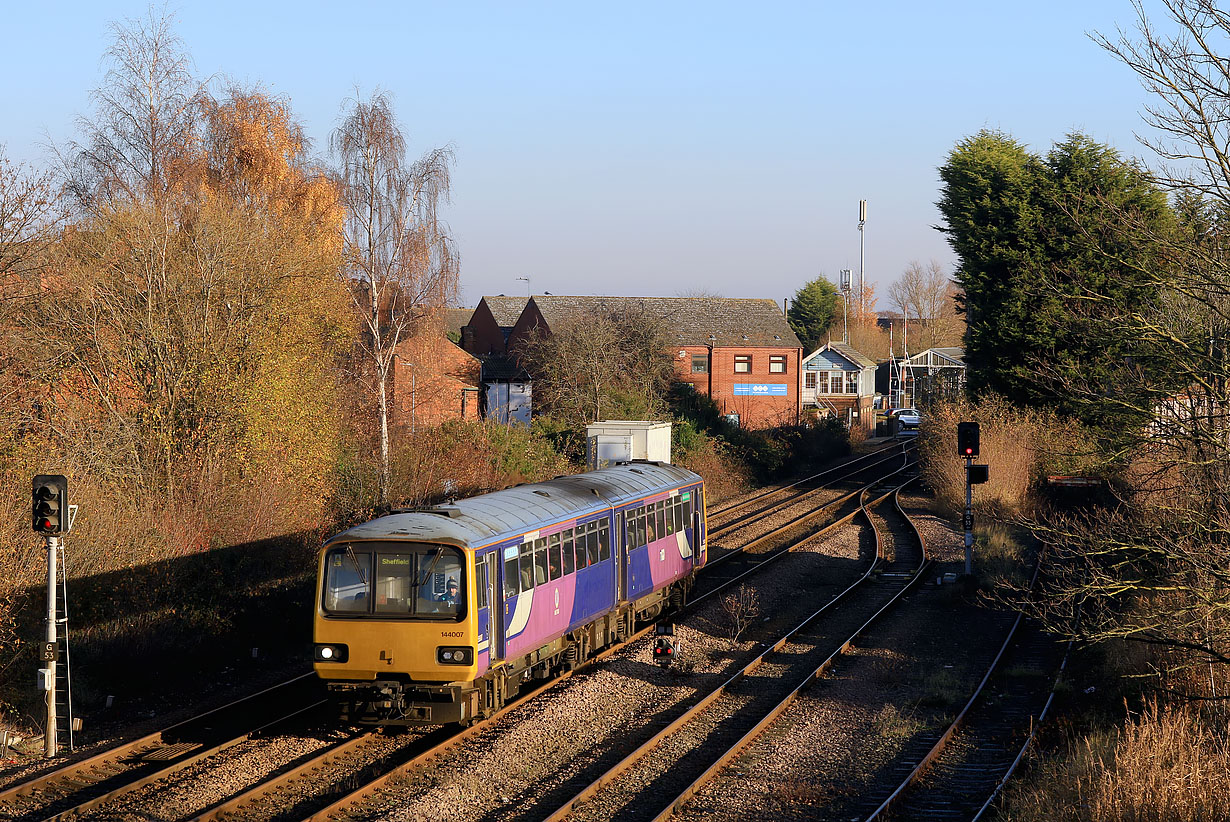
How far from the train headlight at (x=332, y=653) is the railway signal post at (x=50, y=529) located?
9.23ft

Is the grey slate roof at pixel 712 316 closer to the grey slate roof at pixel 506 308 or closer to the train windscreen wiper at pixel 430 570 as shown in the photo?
the grey slate roof at pixel 506 308

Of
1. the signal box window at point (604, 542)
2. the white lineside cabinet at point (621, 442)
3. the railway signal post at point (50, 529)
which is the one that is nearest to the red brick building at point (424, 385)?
the white lineside cabinet at point (621, 442)

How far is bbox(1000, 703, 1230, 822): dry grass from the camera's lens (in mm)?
8945

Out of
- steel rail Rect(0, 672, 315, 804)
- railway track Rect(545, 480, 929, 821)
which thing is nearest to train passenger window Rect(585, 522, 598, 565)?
railway track Rect(545, 480, 929, 821)

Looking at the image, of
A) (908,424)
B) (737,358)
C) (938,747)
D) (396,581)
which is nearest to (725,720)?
(938,747)

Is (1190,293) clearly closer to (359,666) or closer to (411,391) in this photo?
(359,666)

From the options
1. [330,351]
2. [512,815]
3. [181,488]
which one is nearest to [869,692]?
[512,815]

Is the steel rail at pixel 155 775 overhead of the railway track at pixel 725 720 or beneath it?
overhead

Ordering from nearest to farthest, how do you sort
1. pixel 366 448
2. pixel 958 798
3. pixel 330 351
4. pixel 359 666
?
pixel 958 798 < pixel 359 666 < pixel 330 351 < pixel 366 448

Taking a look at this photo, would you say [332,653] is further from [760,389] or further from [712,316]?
[712,316]

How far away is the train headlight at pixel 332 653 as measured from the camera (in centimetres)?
1180

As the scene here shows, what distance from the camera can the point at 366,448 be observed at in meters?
25.9

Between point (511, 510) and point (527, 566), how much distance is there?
85cm

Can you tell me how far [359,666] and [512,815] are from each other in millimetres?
2711
